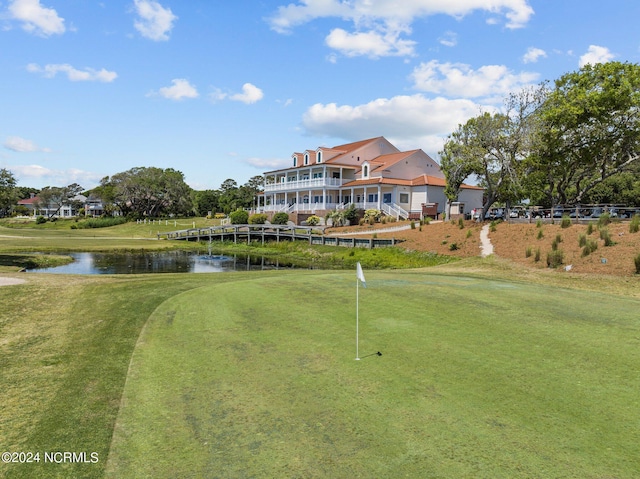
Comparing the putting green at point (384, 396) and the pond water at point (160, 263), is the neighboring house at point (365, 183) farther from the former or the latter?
the putting green at point (384, 396)

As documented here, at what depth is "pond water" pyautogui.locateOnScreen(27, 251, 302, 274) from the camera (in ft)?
103

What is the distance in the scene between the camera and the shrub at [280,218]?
63.7 m

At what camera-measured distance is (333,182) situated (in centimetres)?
6412

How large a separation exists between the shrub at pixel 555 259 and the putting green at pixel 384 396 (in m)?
13.3

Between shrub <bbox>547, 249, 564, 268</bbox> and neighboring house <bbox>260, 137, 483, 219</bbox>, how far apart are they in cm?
2292

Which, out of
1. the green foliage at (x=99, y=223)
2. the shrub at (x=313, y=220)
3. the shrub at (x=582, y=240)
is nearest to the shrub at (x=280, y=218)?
the shrub at (x=313, y=220)

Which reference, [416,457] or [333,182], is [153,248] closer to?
[333,182]

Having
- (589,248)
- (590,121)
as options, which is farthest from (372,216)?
(589,248)

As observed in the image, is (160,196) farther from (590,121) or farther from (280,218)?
(590,121)

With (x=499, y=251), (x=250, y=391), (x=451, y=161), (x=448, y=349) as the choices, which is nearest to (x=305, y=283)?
(x=448, y=349)

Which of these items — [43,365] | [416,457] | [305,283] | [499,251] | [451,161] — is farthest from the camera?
[451,161]

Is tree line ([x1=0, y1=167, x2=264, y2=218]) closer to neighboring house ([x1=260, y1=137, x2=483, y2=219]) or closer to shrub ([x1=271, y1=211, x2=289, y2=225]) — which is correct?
neighboring house ([x1=260, y1=137, x2=483, y2=219])

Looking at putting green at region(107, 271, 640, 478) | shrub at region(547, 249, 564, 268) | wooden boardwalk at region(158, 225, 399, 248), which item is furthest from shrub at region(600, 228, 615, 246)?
wooden boardwalk at region(158, 225, 399, 248)

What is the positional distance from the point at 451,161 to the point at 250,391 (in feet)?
143
